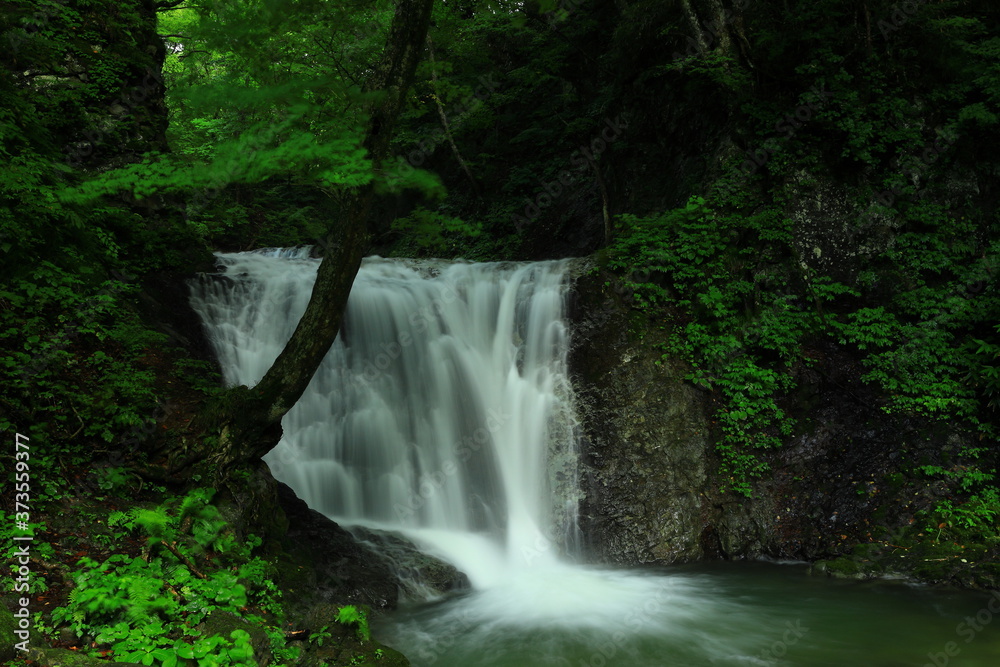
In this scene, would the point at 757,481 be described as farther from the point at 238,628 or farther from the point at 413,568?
the point at 238,628

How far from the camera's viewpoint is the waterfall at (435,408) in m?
8.05

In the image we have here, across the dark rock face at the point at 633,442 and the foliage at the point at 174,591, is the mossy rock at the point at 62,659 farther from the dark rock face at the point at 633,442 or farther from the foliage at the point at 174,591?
the dark rock face at the point at 633,442

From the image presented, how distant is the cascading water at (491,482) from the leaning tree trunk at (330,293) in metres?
2.23

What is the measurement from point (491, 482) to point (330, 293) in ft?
12.7

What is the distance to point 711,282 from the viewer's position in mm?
9094

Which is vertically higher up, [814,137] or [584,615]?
[814,137]

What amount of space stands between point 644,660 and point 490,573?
8.29 feet

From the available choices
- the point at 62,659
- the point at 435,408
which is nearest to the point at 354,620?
the point at 62,659

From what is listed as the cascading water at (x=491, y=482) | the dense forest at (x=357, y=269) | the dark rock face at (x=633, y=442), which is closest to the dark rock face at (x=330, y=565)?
the dense forest at (x=357, y=269)

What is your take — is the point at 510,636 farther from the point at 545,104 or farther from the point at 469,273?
the point at 545,104

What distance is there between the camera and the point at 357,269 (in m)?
6.00

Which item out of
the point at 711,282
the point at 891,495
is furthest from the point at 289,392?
the point at 891,495

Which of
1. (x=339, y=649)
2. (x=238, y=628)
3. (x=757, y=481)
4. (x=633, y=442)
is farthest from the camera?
(x=633, y=442)

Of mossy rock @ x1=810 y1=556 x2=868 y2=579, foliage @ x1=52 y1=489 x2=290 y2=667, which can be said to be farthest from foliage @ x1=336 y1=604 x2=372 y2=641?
mossy rock @ x1=810 y1=556 x2=868 y2=579
